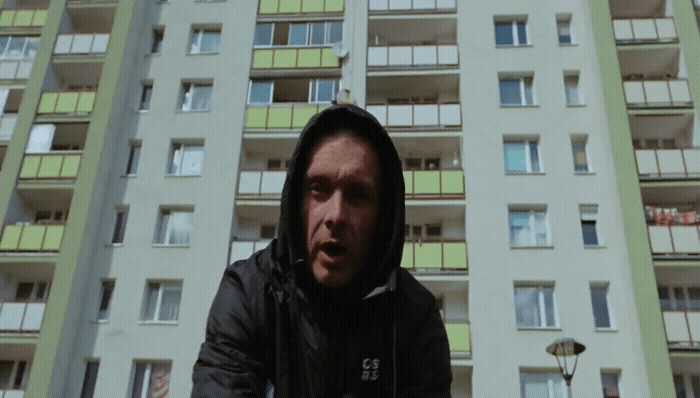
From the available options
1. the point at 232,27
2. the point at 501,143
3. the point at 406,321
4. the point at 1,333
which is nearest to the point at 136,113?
the point at 232,27

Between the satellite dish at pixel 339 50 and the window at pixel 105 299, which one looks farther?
the satellite dish at pixel 339 50

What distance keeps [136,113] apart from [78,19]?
649 cm

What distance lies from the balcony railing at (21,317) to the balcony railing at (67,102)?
7749mm

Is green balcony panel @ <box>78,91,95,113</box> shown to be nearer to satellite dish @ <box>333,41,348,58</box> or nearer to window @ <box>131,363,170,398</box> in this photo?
satellite dish @ <box>333,41,348,58</box>

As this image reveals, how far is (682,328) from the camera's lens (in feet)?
72.1

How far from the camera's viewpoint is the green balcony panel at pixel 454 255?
2384cm

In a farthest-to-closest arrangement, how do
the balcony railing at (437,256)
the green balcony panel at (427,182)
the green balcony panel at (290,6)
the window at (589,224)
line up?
the green balcony panel at (290,6)
the green balcony panel at (427,182)
the window at (589,224)
the balcony railing at (437,256)

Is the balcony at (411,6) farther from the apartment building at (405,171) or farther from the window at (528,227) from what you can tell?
the window at (528,227)

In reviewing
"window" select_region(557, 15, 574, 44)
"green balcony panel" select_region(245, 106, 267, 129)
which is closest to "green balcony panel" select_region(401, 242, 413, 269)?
"green balcony panel" select_region(245, 106, 267, 129)

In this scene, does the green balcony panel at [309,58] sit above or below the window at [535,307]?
above

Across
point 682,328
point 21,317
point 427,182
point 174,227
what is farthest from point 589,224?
point 21,317

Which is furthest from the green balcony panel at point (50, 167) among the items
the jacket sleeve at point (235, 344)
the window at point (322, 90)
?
the jacket sleeve at point (235, 344)

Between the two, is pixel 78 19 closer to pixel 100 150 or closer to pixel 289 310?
pixel 100 150

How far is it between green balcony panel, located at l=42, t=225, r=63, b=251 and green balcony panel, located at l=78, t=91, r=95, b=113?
493 centimetres
